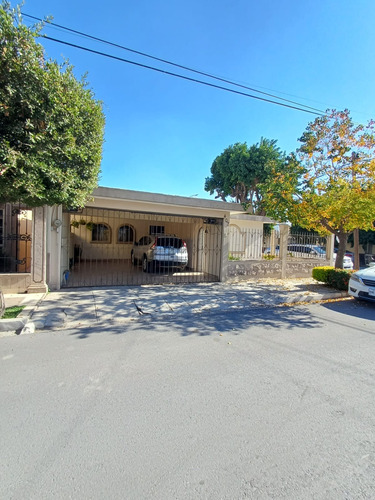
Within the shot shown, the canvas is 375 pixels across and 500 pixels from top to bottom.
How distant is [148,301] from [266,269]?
6.08 meters

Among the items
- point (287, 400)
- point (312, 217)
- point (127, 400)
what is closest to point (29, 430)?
point (127, 400)

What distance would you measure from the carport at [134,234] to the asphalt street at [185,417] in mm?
4797

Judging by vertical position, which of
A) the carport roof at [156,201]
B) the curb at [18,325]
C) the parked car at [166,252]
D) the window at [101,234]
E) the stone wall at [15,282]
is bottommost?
the curb at [18,325]

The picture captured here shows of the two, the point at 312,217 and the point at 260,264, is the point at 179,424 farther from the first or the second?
the point at 260,264

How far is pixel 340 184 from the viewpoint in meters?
7.95

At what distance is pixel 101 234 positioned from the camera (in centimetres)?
1537

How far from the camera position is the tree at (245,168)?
20641 millimetres

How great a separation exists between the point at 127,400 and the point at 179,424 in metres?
0.67

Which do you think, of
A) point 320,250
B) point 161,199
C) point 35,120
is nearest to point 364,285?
point 320,250

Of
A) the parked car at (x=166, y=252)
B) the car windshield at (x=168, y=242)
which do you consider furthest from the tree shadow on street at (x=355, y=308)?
the car windshield at (x=168, y=242)

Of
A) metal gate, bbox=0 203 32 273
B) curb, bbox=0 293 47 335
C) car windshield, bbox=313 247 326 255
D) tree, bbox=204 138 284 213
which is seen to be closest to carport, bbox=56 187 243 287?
metal gate, bbox=0 203 32 273

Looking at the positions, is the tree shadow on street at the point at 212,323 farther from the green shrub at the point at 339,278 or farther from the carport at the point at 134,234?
the carport at the point at 134,234

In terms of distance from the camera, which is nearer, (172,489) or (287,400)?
(172,489)

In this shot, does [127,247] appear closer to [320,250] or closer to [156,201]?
[156,201]
